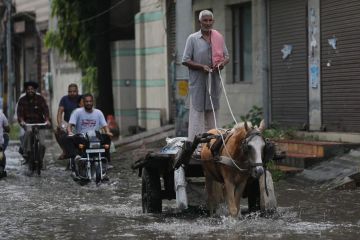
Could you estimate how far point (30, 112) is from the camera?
1694 centimetres

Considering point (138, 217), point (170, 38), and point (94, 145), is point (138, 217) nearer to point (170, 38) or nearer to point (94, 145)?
point (94, 145)

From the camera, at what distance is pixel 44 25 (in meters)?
33.6

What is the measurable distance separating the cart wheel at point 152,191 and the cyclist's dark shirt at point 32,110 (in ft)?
22.7

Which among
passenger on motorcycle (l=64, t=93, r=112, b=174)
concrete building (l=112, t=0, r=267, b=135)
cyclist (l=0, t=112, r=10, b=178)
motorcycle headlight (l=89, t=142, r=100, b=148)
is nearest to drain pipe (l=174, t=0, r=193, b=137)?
→ concrete building (l=112, t=0, r=267, b=135)

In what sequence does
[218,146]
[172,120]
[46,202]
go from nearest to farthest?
1. [218,146]
2. [46,202]
3. [172,120]

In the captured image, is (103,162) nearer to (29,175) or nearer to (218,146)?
(29,175)

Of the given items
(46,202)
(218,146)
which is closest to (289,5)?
(46,202)

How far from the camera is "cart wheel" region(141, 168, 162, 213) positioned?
1040cm

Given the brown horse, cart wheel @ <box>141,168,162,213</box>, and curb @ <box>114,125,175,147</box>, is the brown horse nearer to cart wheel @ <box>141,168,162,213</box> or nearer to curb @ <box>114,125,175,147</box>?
cart wheel @ <box>141,168,162,213</box>

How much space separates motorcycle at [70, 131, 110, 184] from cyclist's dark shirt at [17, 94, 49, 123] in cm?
255

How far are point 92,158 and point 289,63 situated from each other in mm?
5250

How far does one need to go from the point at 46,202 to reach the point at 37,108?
502 centimetres

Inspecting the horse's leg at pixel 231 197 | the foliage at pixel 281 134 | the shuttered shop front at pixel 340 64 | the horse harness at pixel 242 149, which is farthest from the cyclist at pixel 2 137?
the horse's leg at pixel 231 197

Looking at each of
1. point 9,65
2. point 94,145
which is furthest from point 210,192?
point 9,65
